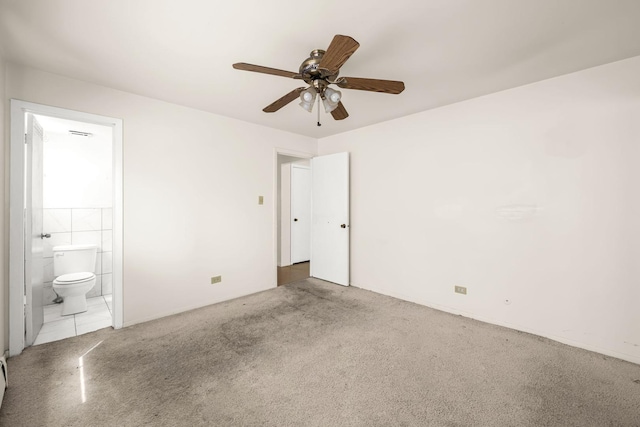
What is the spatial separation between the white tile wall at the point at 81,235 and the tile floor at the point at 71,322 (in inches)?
12.6

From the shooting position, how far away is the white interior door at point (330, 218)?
13.1 ft

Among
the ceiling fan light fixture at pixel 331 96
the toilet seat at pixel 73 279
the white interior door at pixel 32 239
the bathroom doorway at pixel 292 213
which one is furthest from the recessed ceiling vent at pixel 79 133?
the ceiling fan light fixture at pixel 331 96

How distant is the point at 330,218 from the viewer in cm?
419

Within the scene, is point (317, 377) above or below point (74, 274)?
below

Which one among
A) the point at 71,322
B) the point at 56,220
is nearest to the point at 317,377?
the point at 71,322

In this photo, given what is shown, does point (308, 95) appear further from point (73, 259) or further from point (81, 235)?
point (81, 235)

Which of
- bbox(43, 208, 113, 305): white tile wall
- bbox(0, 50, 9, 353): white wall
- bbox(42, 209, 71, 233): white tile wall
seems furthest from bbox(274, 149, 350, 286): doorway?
bbox(42, 209, 71, 233): white tile wall

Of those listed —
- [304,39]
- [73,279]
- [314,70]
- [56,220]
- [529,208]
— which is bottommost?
[73,279]

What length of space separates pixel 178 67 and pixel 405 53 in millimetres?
1851

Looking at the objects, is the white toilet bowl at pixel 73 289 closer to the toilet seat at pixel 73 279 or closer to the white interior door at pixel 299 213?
the toilet seat at pixel 73 279

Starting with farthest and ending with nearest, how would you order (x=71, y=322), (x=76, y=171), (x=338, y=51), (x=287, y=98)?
(x=76, y=171), (x=71, y=322), (x=287, y=98), (x=338, y=51)

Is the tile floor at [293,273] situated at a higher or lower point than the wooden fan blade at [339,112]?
lower

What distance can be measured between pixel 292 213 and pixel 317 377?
396cm

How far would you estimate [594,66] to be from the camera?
86.9 inches
